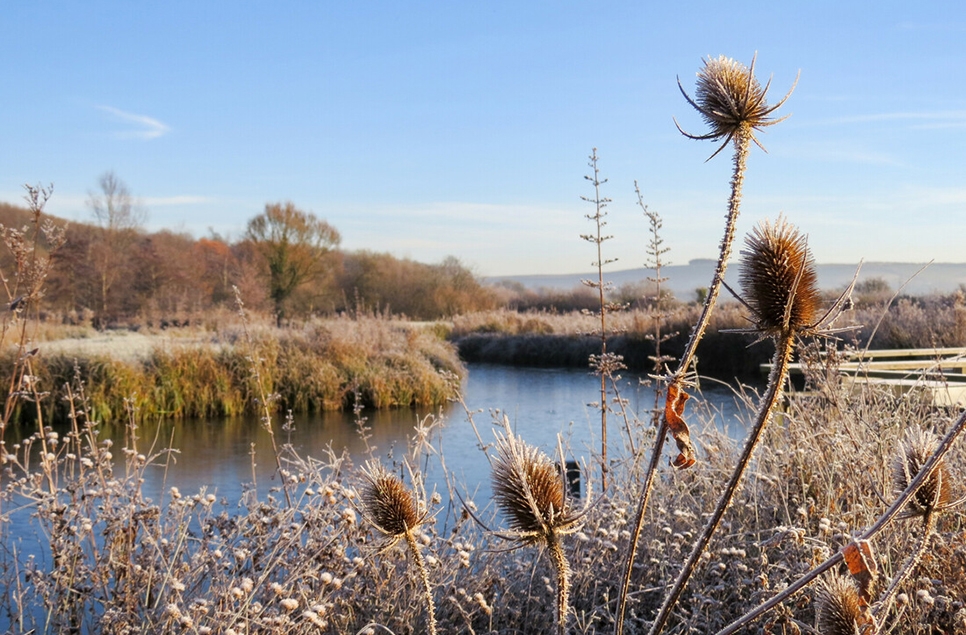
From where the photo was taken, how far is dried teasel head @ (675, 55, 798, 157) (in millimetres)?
1287

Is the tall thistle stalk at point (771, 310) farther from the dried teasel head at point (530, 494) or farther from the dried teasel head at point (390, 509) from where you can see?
the dried teasel head at point (390, 509)

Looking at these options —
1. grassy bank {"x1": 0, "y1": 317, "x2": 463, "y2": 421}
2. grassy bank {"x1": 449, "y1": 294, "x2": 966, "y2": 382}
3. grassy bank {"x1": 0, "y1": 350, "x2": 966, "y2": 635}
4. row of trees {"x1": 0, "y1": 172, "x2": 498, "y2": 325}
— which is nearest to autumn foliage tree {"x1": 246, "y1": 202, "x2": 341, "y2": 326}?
row of trees {"x1": 0, "y1": 172, "x2": 498, "y2": 325}

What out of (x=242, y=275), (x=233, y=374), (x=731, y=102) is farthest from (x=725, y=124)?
(x=242, y=275)

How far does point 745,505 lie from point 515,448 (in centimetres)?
283

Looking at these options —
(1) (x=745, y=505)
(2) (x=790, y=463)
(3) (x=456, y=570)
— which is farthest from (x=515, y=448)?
(2) (x=790, y=463)

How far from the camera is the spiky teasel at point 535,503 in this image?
1.34 meters

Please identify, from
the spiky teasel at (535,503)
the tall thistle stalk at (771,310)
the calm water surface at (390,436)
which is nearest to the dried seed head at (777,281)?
the tall thistle stalk at (771,310)

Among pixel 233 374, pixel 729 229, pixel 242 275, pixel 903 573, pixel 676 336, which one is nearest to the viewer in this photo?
pixel 729 229

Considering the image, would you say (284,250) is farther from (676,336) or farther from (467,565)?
(467,565)

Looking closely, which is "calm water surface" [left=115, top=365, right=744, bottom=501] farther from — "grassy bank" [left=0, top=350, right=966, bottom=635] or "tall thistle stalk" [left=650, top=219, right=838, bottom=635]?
"tall thistle stalk" [left=650, top=219, right=838, bottom=635]

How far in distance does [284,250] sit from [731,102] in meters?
32.7

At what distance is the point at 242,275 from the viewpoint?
28672mm

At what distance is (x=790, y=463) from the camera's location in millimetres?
4195

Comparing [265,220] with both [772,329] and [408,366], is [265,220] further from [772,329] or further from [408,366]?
[772,329]
